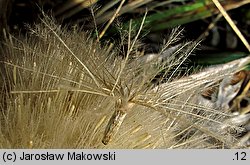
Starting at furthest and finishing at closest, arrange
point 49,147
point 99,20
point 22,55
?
1. point 99,20
2. point 22,55
3. point 49,147

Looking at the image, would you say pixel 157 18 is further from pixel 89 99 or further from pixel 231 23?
pixel 89 99

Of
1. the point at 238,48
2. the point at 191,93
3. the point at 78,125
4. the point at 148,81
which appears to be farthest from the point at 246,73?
the point at 78,125

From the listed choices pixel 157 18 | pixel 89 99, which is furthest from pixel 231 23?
pixel 89 99

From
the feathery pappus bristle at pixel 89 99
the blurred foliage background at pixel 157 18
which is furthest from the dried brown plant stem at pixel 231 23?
Result: the feathery pappus bristle at pixel 89 99

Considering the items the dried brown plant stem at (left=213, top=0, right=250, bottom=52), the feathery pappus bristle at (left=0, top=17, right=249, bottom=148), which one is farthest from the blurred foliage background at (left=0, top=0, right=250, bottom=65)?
the feathery pappus bristle at (left=0, top=17, right=249, bottom=148)

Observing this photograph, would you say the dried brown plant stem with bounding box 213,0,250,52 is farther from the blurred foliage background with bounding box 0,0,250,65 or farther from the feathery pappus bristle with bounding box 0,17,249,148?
the feathery pappus bristle with bounding box 0,17,249,148

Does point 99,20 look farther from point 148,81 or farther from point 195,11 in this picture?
point 148,81

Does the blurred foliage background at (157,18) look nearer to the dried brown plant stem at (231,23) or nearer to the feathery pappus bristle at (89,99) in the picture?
the dried brown plant stem at (231,23)
